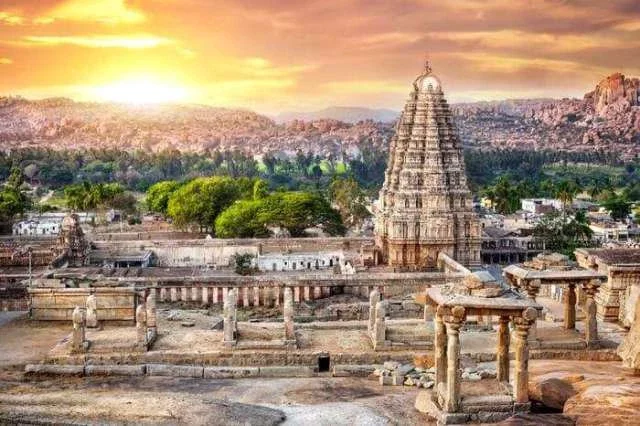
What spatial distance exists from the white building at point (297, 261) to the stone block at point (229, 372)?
2854 cm

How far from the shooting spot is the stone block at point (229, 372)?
70.6 feet

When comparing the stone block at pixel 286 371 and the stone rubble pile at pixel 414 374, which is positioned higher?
the stone rubble pile at pixel 414 374

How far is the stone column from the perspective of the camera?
2242 cm

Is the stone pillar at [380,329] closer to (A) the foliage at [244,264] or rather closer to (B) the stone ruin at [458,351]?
(B) the stone ruin at [458,351]

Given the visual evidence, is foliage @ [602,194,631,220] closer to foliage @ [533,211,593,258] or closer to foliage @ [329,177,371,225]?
foliage @ [533,211,593,258]

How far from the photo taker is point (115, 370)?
21656 millimetres

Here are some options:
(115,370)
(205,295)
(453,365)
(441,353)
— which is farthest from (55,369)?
(205,295)

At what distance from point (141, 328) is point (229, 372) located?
2699 mm

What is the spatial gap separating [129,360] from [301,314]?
14877mm

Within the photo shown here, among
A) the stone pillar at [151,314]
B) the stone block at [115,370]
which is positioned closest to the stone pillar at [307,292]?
the stone pillar at [151,314]

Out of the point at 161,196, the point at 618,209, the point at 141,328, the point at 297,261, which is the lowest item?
the point at 297,261

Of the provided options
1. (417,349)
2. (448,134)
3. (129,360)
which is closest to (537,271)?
(417,349)

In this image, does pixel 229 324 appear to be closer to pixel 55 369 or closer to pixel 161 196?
pixel 55 369

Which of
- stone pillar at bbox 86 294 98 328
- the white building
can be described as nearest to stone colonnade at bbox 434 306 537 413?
stone pillar at bbox 86 294 98 328
